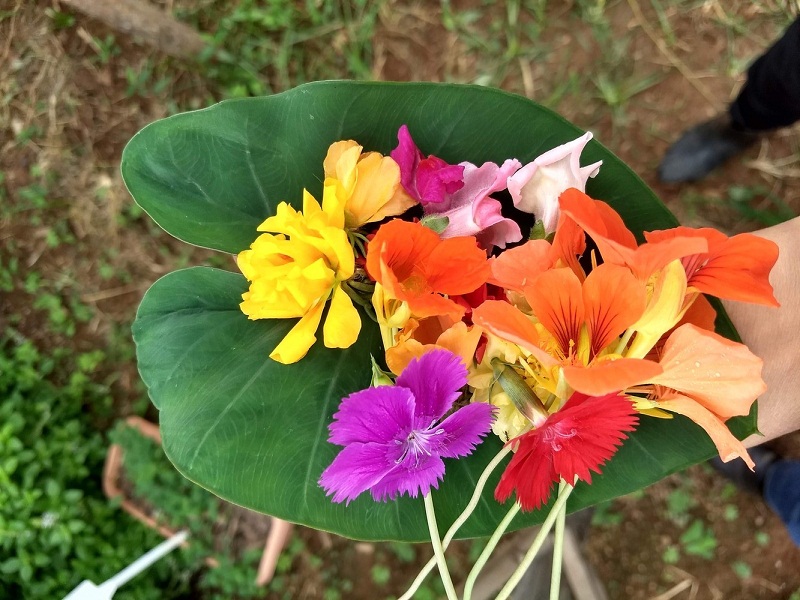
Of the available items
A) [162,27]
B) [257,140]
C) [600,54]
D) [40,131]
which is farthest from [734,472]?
[40,131]

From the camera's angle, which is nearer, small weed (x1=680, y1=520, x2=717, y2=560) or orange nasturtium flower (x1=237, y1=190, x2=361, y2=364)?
orange nasturtium flower (x1=237, y1=190, x2=361, y2=364)

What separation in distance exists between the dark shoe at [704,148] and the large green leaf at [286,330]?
33.6 inches

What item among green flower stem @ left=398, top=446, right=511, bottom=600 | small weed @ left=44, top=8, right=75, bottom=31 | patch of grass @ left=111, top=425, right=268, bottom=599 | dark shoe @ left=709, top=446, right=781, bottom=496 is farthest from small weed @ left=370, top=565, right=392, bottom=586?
small weed @ left=44, top=8, right=75, bottom=31

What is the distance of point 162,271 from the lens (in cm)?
144

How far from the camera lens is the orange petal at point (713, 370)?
1.36 ft

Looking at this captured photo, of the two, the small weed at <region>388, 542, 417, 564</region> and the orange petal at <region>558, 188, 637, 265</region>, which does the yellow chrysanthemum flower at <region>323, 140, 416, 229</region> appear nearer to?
the orange petal at <region>558, 188, 637, 265</region>

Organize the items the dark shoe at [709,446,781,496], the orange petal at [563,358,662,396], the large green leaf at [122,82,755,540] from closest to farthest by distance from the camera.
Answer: the orange petal at [563,358,662,396]
the large green leaf at [122,82,755,540]
the dark shoe at [709,446,781,496]

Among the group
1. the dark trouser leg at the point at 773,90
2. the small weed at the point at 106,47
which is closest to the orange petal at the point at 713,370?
the dark trouser leg at the point at 773,90

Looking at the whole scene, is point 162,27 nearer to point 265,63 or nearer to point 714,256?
point 265,63

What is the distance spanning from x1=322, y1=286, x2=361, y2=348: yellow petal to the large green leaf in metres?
0.12

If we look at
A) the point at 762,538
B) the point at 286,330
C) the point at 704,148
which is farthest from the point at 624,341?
the point at 762,538

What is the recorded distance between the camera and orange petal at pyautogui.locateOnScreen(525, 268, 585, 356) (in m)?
0.42

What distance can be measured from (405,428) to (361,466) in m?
0.04

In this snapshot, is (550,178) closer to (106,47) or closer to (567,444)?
(567,444)
